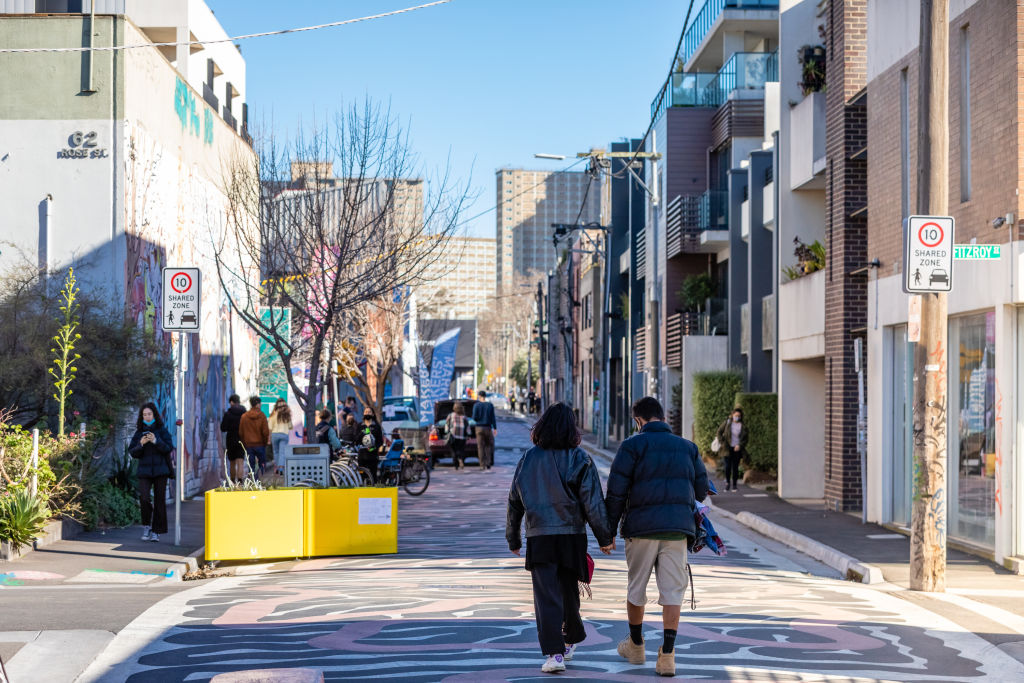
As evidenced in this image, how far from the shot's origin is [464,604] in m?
11.2

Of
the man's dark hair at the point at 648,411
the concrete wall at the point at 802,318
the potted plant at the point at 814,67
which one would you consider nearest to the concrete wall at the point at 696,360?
the concrete wall at the point at 802,318

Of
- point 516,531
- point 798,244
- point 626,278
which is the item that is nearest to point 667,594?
point 516,531

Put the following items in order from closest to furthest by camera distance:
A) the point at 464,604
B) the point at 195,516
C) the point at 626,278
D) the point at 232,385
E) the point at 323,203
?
the point at 464,604
the point at 195,516
the point at 323,203
the point at 232,385
the point at 626,278

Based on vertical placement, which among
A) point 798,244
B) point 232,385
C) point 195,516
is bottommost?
point 195,516

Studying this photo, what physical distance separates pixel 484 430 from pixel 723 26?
1620cm

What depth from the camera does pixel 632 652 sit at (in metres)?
8.59

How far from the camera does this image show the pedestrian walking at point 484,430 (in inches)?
1283

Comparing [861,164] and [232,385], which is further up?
[861,164]

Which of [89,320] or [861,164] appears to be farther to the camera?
[861,164]

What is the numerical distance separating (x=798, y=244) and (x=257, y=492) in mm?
13850

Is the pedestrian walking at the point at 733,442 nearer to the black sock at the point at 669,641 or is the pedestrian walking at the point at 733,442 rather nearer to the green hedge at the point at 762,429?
the green hedge at the point at 762,429

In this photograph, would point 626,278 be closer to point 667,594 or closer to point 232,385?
point 232,385

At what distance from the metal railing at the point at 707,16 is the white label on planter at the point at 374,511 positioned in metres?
28.1

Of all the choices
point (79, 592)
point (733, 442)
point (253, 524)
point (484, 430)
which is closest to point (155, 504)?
point (253, 524)
